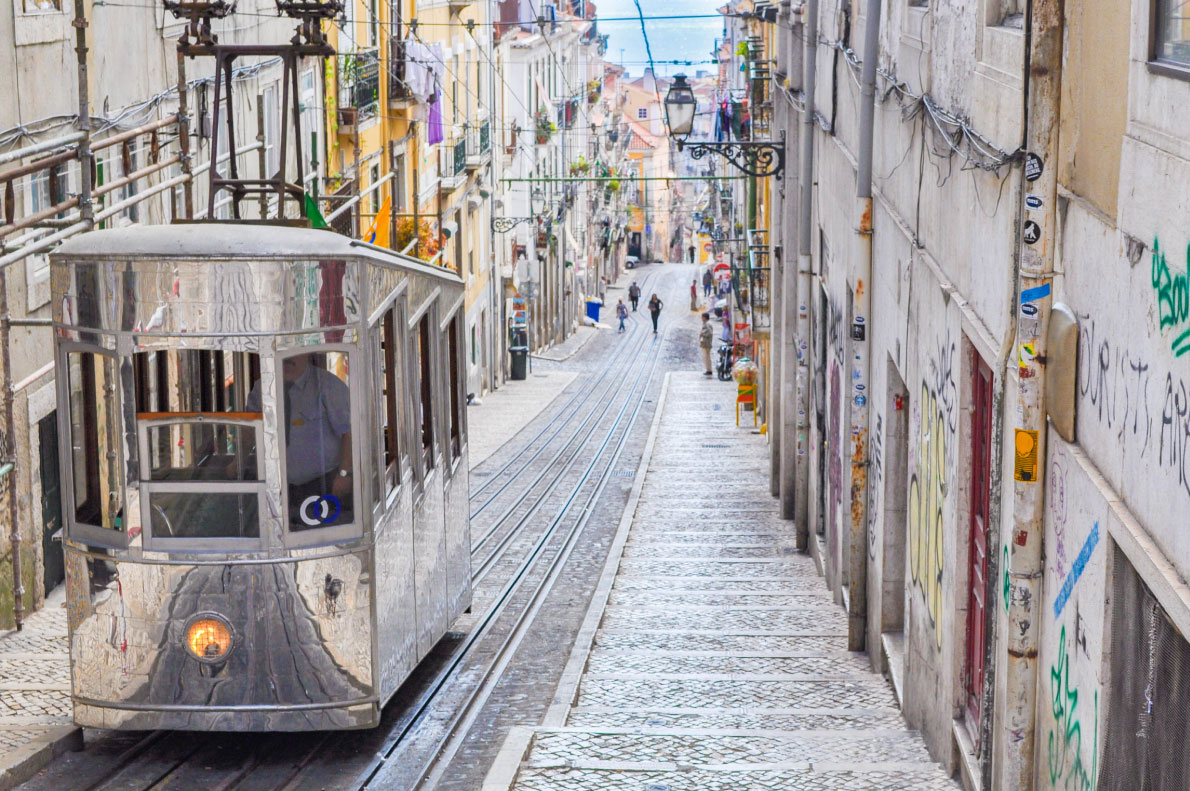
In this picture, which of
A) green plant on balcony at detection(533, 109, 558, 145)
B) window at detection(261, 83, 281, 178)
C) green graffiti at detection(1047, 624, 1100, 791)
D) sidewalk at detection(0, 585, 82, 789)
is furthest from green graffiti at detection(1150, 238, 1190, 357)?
green plant on balcony at detection(533, 109, 558, 145)

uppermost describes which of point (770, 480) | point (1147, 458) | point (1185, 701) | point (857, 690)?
point (1147, 458)

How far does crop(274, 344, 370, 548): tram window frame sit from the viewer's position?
7.11m

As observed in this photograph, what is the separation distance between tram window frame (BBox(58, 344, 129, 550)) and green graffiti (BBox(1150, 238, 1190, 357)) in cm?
481

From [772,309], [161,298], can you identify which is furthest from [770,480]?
[161,298]

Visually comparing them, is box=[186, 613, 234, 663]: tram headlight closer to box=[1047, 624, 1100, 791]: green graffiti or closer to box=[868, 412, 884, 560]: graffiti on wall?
box=[1047, 624, 1100, 791]: green graffiti

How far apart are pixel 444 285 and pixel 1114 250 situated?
563 cm

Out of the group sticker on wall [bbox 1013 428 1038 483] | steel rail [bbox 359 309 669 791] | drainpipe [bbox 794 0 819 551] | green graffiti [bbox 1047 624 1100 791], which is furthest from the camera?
drainpipe [bbox 794 0 819 551]

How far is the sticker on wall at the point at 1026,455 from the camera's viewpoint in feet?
17.5

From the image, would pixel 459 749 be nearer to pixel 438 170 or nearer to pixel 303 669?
pixel 303 669

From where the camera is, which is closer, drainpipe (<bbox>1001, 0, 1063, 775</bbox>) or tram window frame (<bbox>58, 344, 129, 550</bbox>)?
drainpipe (<bbox>1001, 0, 1063, 775</bbox>)

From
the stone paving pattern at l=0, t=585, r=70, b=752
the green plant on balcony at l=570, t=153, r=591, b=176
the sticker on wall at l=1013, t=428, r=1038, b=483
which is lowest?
the stone paving pattern at l=0, t=585, r=70, b=752

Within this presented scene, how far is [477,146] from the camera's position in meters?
39.2

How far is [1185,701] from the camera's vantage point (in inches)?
147

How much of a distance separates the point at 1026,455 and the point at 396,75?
2451cm
